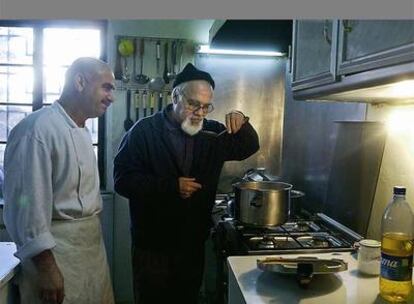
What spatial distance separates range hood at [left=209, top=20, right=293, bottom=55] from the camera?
6.16 feet

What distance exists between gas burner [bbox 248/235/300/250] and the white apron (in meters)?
0.56

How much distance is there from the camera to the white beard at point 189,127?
1.81 meters

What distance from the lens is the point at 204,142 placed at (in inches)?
73.7

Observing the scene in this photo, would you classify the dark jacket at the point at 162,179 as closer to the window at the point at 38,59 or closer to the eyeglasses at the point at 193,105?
the eyeglasses at the point at 193,105

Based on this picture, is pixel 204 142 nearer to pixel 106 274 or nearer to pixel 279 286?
pixel 106 274

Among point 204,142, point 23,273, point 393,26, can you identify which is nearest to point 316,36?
point 393,26

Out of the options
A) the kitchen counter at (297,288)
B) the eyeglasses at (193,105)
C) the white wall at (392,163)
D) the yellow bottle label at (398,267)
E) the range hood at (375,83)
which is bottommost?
the kitchen counter at (297,288)

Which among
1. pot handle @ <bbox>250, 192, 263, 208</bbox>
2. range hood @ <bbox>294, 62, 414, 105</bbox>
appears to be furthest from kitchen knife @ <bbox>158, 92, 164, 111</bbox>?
range hood @ <bbox>294, 62, 414, 105</bbox>

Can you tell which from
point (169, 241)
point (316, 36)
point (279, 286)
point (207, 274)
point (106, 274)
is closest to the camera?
point (279, 286)

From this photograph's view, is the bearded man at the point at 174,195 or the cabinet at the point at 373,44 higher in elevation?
the cabinet at the point at 373,44

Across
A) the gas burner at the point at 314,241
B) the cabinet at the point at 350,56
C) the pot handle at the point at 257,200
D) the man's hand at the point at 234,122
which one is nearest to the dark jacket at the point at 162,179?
the man's hand at the point at 234,122

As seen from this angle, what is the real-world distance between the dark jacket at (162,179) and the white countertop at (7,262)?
1.64 ft

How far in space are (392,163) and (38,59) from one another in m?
2.40

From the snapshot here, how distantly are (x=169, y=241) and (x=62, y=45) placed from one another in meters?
1.79
